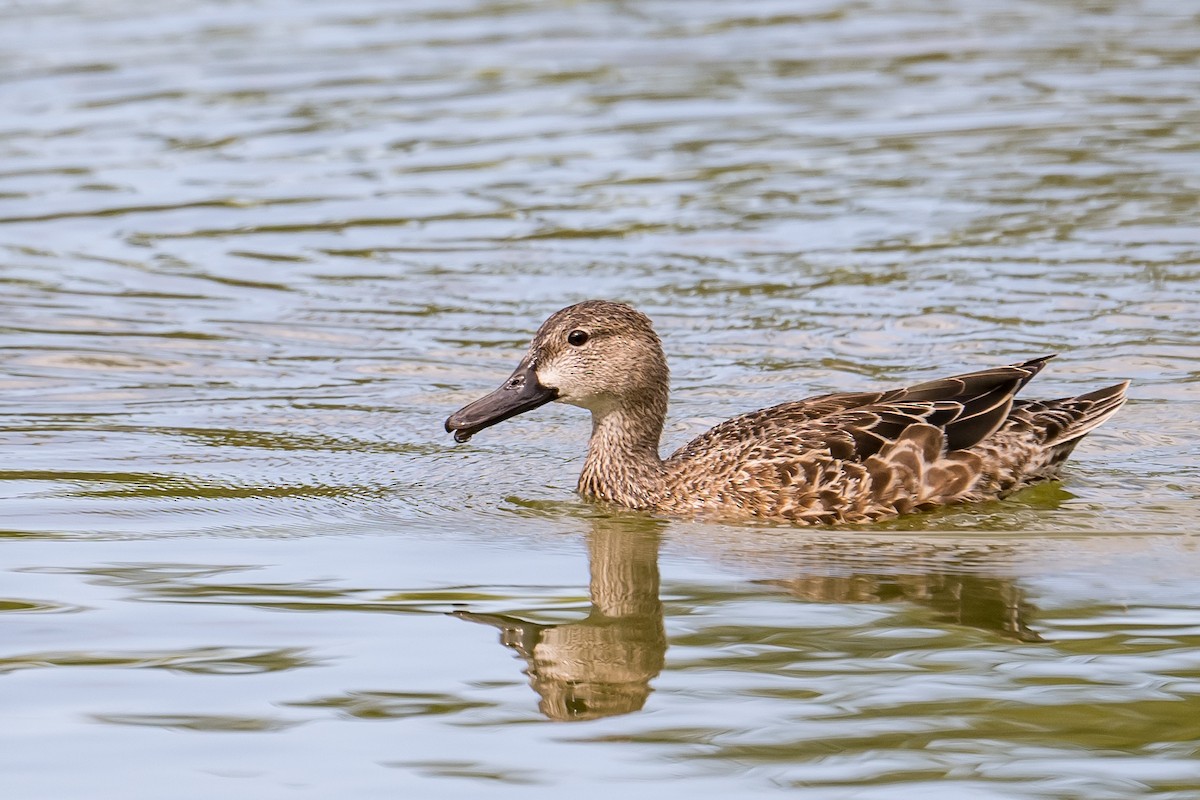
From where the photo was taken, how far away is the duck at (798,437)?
9180 millimetres

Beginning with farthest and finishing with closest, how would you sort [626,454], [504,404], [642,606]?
[626,454]
[504,404]
[642,606]

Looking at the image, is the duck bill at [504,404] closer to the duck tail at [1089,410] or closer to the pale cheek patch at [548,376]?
the pale cheek patch at [548,376]

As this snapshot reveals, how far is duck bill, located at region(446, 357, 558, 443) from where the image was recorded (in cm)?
937

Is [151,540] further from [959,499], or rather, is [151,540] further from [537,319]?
[537,319]

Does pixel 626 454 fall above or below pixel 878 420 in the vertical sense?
below

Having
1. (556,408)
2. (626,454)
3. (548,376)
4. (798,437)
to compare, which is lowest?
(556,408)

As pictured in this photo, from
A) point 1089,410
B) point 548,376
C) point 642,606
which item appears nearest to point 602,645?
point 642,606

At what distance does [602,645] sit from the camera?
738 cm

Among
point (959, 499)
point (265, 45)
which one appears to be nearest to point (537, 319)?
point (959, 499)

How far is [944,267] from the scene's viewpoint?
13.7 metres

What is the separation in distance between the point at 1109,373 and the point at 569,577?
14.8 feet

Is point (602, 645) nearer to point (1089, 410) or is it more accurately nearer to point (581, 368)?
point (581, 368)

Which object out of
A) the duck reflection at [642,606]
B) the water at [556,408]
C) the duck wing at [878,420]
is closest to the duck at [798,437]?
the duck wing at [878,420]

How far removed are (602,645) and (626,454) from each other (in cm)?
242
